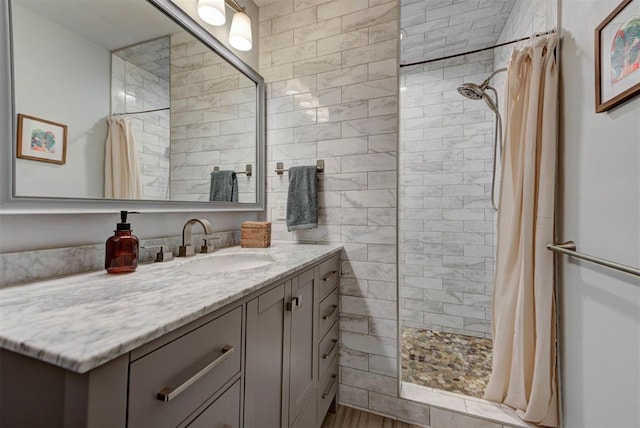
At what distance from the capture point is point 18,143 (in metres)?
0.77

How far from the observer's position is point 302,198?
1675 millimetres

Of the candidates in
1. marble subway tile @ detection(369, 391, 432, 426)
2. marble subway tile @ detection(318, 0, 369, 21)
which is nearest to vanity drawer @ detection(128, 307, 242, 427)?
marble subway tile @ detection(369, 391, 432, 426)

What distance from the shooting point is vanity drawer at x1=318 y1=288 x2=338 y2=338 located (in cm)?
135

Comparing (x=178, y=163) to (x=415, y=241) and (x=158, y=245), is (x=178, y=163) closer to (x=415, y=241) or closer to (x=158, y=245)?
(x=158, y=245)

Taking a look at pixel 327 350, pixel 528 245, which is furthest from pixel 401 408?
pixel 528 245

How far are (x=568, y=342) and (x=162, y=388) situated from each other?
1.56m

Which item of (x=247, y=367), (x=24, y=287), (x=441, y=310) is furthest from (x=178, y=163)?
(x=441, y=310)

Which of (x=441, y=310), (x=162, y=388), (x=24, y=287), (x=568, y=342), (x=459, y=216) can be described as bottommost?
(x=441, y=310)

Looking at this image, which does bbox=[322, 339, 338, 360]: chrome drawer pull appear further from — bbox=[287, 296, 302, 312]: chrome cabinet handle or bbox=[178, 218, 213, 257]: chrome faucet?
bbox=[178, 218, 213, 257]: chrome faucet

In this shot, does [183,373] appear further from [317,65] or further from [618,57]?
[317,65]

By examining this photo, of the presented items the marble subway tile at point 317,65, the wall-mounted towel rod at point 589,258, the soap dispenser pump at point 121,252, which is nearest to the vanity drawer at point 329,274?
the soap dispenser pump at point 121,252

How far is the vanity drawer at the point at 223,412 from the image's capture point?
2.00ft

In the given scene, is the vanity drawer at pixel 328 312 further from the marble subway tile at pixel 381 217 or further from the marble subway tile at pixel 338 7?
the marble subway tile at pixel 338 7

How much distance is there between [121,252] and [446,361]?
7.03ft
